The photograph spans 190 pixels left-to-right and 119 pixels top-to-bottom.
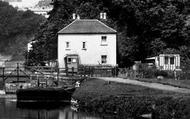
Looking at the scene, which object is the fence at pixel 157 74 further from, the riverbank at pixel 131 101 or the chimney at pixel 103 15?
the chimney at pixel 103 15

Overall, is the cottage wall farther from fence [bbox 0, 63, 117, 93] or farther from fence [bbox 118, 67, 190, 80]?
fence [bbox 118, 67, 190, 80]

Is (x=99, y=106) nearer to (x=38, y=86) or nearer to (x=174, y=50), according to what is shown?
(x=38, y=86)

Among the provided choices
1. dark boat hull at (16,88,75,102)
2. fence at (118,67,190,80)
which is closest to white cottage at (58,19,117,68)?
fence at (118,67,190,80)

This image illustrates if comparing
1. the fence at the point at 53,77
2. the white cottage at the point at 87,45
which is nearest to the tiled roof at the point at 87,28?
the white cottage at the point at 87,45

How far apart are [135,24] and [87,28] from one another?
45.3ft

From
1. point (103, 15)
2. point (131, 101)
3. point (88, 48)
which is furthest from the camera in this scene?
point (103, 15)

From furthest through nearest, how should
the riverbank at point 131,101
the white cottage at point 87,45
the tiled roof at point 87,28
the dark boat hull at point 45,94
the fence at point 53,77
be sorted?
the tiled roof at point 87,28 → the white cottage at point 87,45 → the fence at point 53,77 → the dark boat hull at point 45,94 → the riverbank at point 131,101

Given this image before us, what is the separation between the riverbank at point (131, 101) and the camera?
3700 centimetres

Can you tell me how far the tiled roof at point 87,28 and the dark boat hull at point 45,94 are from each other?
27552 mm

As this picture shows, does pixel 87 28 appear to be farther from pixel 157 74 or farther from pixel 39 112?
pixel 39 112

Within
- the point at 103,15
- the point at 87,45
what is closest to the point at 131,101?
the point at 87,45

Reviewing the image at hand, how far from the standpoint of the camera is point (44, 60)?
110188 mm

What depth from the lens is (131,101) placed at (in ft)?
139

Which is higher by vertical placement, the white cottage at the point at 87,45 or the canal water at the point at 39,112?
the white cottage at the point at 87,45
